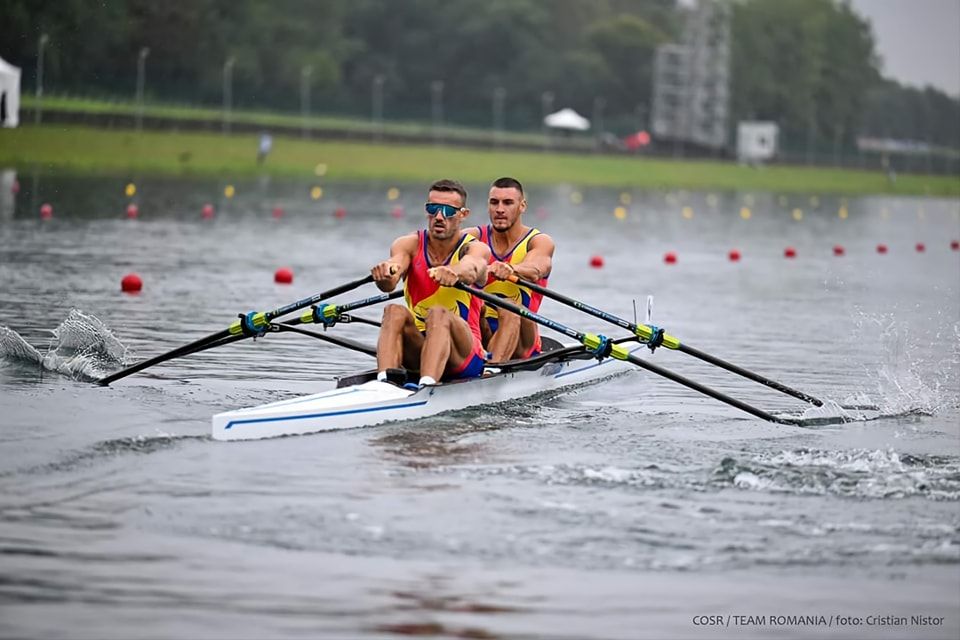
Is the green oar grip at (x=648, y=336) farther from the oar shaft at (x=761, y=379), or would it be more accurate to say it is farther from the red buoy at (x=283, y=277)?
the red buoy at (x=283, y=277)

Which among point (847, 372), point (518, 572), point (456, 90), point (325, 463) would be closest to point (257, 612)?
point (518, 572)

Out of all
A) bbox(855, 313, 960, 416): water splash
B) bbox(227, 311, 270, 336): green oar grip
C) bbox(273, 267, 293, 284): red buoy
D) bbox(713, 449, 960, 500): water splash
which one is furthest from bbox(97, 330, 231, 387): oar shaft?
bbox(273, 267, 293, 284): red buoy

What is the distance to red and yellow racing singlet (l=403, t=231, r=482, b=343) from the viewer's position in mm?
11320

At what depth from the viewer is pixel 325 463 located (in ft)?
30.5

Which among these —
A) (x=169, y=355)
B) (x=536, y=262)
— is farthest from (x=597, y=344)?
(x=169, y=355)

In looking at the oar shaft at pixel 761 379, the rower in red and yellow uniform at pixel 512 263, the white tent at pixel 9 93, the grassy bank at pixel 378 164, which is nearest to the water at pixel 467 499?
the oar shaft at pixel 761 379

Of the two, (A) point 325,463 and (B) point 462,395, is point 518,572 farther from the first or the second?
(B) point 462,395

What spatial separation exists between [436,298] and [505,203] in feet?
3.93

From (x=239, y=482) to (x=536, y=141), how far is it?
3368 inches

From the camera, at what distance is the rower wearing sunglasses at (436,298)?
427 inches

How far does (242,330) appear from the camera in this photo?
11578 millimetres

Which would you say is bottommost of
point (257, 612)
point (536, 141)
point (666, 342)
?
point (257, 612)

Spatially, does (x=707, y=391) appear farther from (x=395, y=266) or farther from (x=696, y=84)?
(x=696, y=84)

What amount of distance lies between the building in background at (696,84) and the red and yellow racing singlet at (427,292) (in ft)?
314
